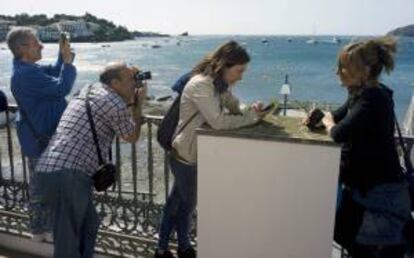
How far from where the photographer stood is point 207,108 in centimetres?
328

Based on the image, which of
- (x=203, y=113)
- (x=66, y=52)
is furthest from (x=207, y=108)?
(x=66, y=52)

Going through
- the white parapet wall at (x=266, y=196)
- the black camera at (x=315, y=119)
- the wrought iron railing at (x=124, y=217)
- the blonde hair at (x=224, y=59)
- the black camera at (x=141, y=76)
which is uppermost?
the blonde hair at (x=224, y=59)

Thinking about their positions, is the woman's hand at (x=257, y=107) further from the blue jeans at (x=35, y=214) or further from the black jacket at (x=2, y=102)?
the black jacket at (x=2, y=102)

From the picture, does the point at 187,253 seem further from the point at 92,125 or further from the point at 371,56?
the point at 371,56

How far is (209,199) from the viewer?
3367 mm

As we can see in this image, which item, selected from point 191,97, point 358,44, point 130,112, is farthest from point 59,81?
point 358,44

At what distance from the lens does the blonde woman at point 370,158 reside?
285 cm

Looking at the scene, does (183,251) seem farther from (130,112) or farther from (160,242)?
(130,112)

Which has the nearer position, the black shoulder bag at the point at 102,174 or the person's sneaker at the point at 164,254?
the black shoulder bag at the point at 102,174

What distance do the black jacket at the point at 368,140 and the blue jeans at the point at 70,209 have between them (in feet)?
5.21

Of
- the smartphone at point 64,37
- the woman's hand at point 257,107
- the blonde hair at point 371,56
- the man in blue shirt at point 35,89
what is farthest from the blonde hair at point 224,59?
the smartphone at point 64,37

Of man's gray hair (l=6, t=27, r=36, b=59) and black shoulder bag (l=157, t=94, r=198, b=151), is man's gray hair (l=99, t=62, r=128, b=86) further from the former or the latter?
man's gray hair (l=6, t=27, r=36, b=59)

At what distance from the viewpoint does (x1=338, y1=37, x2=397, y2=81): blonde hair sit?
9.43 ft

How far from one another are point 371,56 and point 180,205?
68.6 inches
